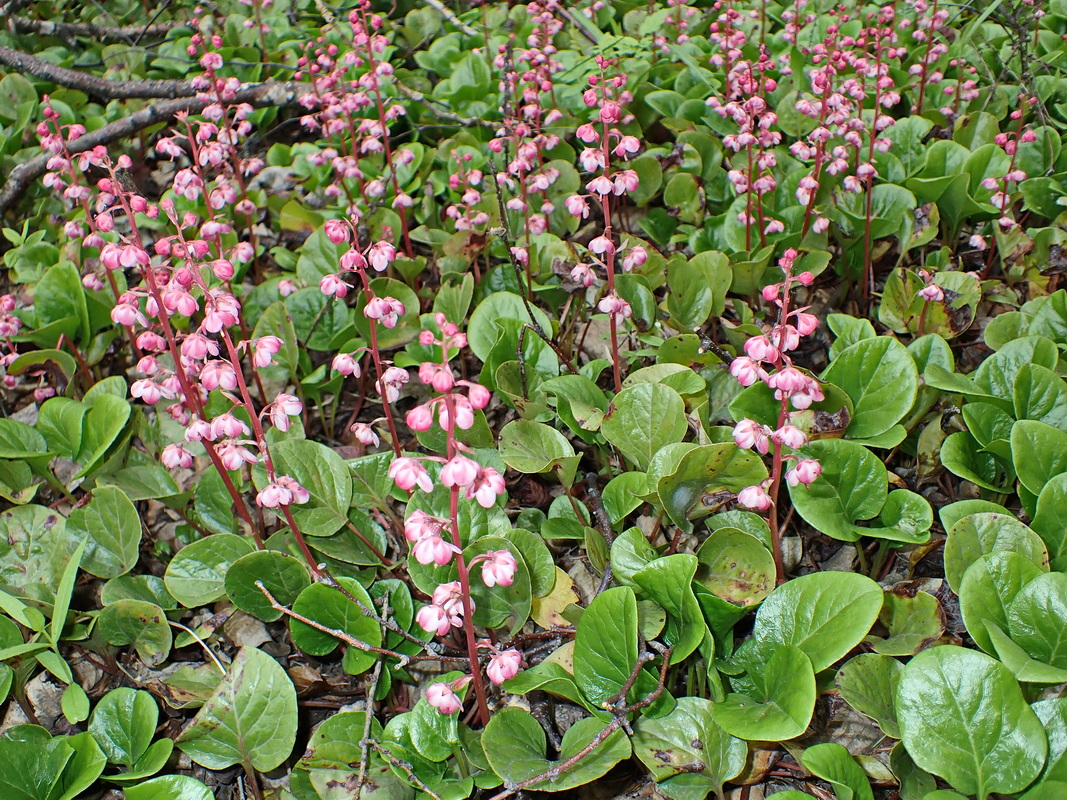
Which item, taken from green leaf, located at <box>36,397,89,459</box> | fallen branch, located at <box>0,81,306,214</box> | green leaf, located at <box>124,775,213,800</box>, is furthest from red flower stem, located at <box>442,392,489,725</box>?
fallen branch, located at <box>0,81,306,214</box>

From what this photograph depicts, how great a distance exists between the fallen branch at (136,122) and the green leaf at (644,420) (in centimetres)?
288

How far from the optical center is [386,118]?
328 cm

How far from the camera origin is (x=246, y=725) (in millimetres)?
1856

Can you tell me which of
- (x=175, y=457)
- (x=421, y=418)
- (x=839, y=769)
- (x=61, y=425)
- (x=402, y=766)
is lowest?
(x=402, y=766)

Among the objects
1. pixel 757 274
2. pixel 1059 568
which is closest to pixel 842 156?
pixel 757 274

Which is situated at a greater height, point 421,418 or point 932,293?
point 421,418

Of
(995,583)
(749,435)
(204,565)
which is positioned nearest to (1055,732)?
(995,583)

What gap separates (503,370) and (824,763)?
137 centimetres

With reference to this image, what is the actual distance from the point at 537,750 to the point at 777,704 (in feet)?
1.79

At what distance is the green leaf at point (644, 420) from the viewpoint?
213 centimetres

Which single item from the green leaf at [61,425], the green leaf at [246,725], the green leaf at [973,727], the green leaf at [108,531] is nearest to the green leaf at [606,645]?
the green leaf at [973,727]

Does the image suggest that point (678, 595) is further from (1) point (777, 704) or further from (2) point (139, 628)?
(2) point (139, 628)

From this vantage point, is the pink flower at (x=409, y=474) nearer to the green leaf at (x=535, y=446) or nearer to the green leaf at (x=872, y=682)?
the green leaf at (x=535, y=446)

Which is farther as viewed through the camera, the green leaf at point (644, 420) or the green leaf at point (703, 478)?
the green leaf at point (644, 420)
